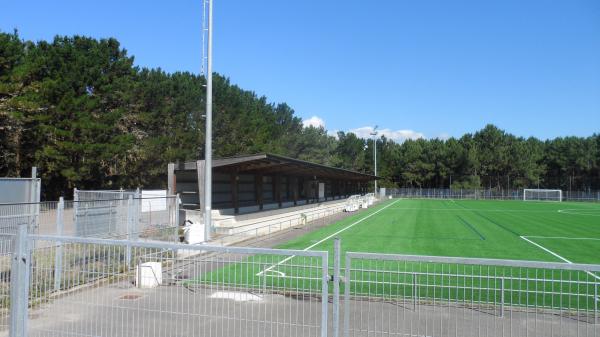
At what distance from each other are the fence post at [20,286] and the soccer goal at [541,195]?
94.8m

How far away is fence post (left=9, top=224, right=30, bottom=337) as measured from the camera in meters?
5.88

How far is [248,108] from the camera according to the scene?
78.8m

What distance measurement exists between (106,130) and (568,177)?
104 meters

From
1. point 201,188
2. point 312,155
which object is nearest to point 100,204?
point 201,188

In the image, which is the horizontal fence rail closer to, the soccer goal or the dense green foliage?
the dense green foliage

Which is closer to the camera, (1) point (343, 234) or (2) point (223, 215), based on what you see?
(1) point (343, 234)

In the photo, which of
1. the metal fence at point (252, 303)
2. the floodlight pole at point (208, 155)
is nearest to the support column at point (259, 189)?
the floodlight pole at point (208, 155)

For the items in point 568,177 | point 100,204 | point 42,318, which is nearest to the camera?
point 42,318

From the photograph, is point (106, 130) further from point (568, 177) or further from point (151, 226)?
point (568, 177)

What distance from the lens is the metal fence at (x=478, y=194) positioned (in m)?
91.0

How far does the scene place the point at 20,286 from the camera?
588cm

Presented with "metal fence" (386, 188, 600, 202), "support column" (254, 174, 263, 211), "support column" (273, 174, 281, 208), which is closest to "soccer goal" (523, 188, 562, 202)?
"metal fence" (386, 188, 600, 202)

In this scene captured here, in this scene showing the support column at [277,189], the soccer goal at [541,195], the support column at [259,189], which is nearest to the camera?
the support column at [259,189]

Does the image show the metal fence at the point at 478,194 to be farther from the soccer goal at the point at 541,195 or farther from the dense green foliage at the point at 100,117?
the dense green foliage at the point at 100,117
